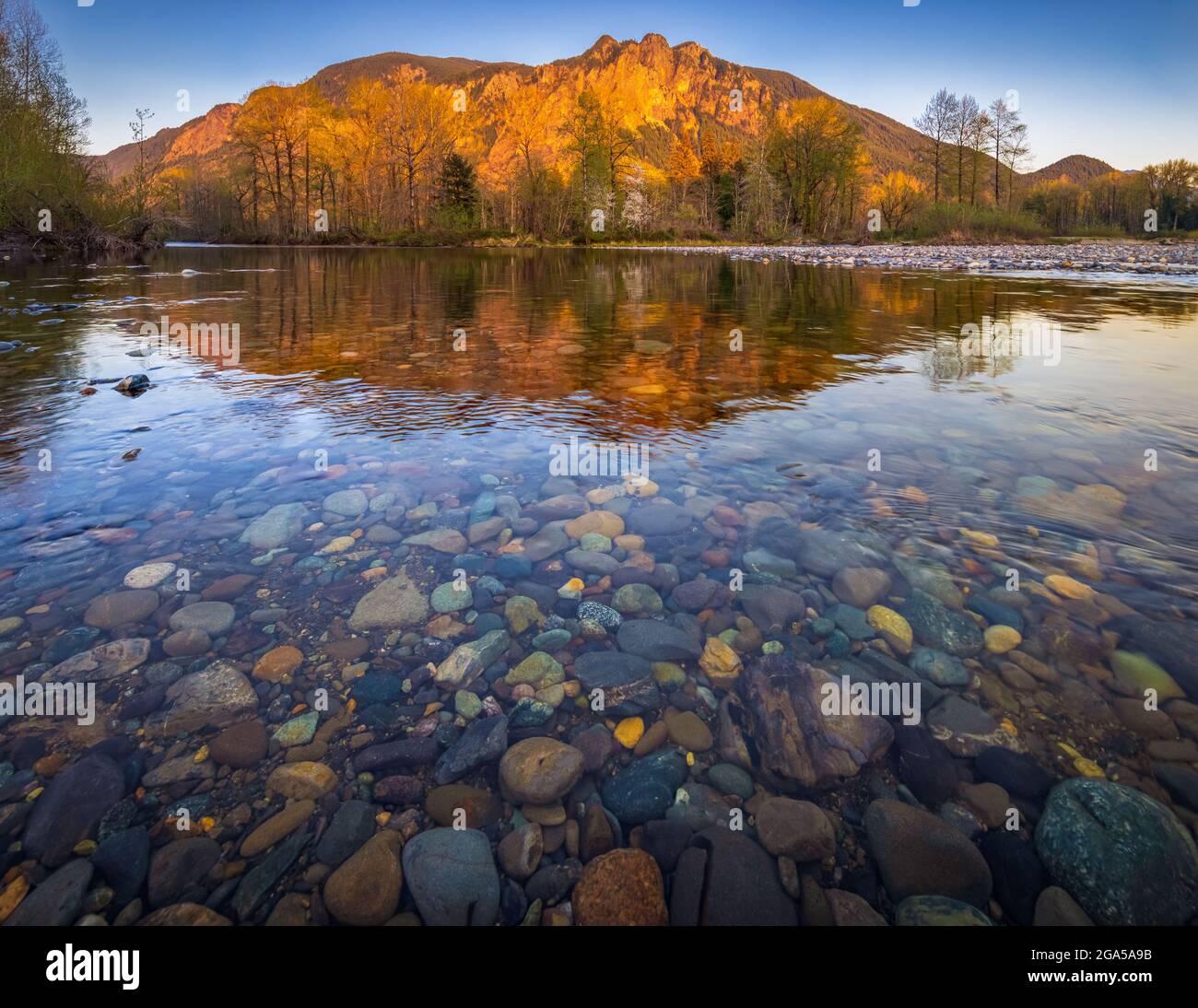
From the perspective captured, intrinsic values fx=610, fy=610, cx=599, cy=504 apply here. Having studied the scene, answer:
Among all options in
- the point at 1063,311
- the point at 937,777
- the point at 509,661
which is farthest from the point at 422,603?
the point at 1063,311

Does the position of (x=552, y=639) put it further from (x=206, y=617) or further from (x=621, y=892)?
(x=206, y=617)

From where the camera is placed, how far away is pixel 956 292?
1755 centimetres

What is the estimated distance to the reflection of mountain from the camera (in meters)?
6.64

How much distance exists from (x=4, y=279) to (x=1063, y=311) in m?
31.1

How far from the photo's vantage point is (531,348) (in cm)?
1021

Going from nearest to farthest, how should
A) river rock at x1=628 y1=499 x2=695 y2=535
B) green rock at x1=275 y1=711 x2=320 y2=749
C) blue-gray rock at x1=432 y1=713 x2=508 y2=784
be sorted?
blue-gray rock at x1=432 y1=713 x2=508 y2=784 → green rock at x1=275 y1=711 x2=320 y2=749 → river rock at x1=628 y1=499 x2=695 y2=535

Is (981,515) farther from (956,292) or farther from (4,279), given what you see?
(4,279)

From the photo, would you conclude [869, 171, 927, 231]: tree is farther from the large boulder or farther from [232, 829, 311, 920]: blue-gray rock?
[232, 829, 311, 920]: blue-gray rock

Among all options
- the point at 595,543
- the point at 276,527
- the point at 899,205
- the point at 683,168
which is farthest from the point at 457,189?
the point at 595,543

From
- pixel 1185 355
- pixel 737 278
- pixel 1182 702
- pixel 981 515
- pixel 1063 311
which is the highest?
pixel 737 278

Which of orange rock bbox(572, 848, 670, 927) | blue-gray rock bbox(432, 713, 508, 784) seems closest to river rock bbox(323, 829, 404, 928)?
blue-gray rock bbox(432, 713, 508, 784)

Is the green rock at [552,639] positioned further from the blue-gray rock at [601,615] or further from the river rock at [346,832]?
the river rock at [346,832]

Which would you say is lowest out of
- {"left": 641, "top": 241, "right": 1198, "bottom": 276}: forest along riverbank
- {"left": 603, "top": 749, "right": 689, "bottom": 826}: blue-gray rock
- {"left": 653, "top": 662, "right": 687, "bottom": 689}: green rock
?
{"left": 603, "top": 749, "right": 689, "bottom": 826}: blue-gray rock

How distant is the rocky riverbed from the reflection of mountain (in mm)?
2531
